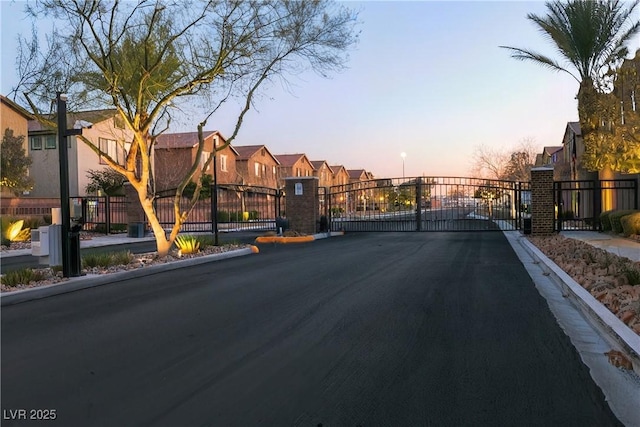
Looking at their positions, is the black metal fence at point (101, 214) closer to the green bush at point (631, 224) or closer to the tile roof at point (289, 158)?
the green bush at point (631, 224)

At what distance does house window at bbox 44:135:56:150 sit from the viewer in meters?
38.1

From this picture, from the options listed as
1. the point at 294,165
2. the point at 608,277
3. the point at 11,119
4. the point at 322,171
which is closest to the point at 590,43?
the point at 608,277

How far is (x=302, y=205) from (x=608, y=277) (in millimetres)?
15789

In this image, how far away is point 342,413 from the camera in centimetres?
400

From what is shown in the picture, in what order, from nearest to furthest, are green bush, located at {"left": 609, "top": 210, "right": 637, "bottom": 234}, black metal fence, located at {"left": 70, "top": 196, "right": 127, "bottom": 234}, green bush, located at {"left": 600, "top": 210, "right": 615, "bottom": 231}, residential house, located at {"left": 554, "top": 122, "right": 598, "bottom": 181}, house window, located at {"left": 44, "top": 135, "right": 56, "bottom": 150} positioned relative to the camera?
green bush, located at {"left": 609, "top": 210, "right": 637, "bottom": 234} → green bush, located at {"left": 600, "top": 210, "right": 615, "bottom": 231} → black metal fence, located at {"left": 70, "top": 196, "right": 127, "bottom": 234} → residential house, located at {"left": 554, "top": 122, "right": 598, "bottom": 181} → house window, located at {"left": 44, "top": 135, "right": 56, "bottom": 150}

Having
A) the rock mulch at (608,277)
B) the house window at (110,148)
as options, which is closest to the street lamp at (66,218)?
the rock mulch at (608,277)

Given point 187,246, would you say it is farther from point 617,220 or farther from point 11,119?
point 11,119

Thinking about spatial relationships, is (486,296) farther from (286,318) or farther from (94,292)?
(94,292)

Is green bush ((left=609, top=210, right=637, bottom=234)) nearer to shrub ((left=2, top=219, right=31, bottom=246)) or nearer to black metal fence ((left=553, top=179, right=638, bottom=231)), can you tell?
black metal fence ((left=553, top=179, right=638, bottom=231))

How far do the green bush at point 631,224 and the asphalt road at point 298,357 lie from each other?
9.06 meters

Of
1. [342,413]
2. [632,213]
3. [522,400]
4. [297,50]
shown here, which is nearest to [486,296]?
[522,400]

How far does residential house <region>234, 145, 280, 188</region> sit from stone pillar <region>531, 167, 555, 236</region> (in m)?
34.7

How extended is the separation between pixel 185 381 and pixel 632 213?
56.4ft

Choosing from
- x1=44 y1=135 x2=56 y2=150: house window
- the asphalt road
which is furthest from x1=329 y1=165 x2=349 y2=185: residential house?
the asphalt road
